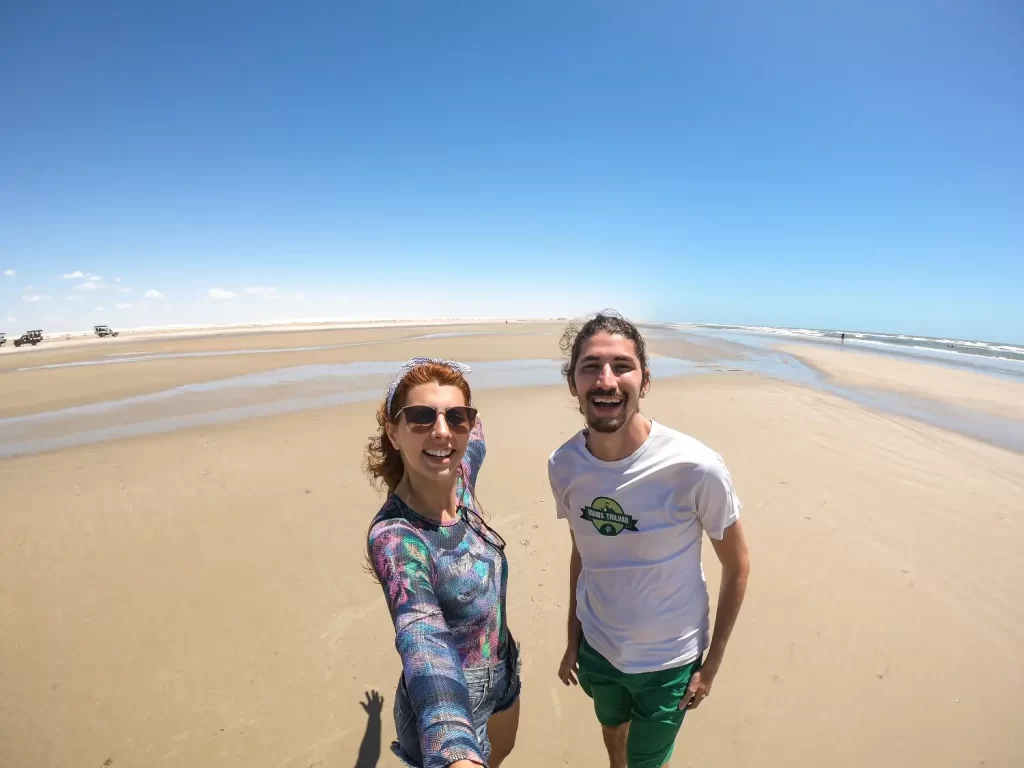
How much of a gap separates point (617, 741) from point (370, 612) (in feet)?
9.68

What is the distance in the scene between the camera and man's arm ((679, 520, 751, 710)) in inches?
87.8

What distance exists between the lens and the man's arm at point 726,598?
7.32 ft

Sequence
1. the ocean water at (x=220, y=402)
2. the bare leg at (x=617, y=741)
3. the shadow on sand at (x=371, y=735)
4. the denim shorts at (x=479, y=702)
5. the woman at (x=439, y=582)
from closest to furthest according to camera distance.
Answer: the woman at (x=439, y=582), the denim shorts at (x=479, y=702), the bare leg at (x=617, y=741), the shadow on sand at (x=371, y=735), the ocean water at (x=220, y=402)

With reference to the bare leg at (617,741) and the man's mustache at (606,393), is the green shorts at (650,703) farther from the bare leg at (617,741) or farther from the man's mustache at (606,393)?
the man's mustache at (606,393)

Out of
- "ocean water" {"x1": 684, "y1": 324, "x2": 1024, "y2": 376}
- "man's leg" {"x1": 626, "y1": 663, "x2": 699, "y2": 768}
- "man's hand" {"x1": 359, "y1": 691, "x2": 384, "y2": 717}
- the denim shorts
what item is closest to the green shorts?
"man's leg" {"x1": 626, "y1": 663, "x2": 699, "y2": 768}

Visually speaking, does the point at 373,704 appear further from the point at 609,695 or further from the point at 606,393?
the point at 606,393

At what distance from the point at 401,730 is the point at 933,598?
19.2ft

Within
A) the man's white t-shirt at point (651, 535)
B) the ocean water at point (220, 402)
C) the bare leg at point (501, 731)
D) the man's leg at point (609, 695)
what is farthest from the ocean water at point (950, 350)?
the bare leg at point (501, 731)

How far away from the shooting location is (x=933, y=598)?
476 centimetres

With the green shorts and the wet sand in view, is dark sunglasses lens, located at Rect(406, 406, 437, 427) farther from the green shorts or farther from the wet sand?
the wet sand

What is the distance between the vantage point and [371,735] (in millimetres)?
3410

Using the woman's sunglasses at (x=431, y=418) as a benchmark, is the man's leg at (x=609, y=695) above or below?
below

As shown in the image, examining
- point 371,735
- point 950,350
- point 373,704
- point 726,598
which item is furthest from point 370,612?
point 950,350

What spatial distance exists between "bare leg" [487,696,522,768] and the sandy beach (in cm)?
89
